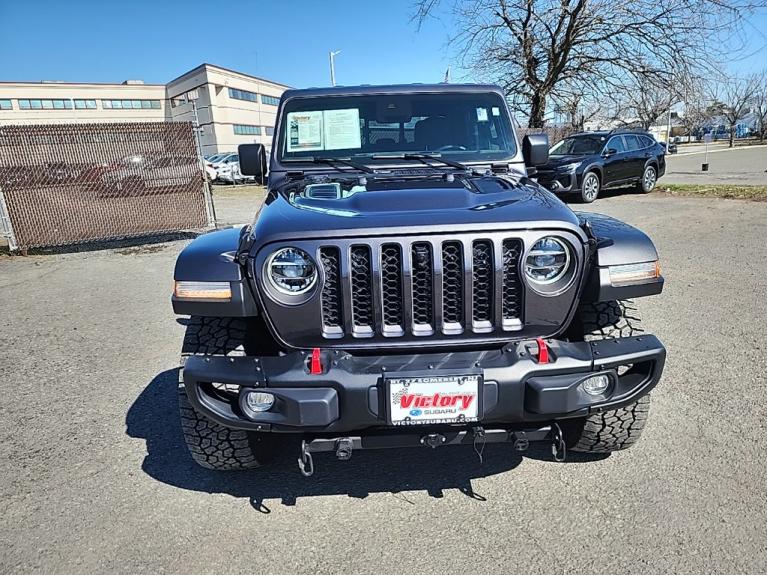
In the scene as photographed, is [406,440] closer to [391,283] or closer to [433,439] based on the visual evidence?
[433,439]

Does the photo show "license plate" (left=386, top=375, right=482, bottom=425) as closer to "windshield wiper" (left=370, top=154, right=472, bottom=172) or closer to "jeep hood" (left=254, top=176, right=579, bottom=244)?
"jeep hood" (left=254, top=176, right=579, bottom=244)

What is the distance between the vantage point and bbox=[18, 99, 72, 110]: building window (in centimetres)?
5719

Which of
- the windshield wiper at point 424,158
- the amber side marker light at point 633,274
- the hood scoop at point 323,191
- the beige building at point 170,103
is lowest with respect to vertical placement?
the amber side marker light at point 633,274

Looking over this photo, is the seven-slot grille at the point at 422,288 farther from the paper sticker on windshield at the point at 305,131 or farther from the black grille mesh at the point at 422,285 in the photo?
the paper sticker on windshield at the point at 305,131

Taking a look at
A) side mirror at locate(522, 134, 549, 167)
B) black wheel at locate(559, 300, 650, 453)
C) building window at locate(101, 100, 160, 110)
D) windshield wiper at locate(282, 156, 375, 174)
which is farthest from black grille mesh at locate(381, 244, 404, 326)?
building window at locate(101, 100, 160, 110)

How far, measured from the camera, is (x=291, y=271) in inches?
90.5

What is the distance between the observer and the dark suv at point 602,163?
1323 cm

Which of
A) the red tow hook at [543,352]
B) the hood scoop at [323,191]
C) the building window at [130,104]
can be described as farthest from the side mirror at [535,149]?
the building window at [130,104]

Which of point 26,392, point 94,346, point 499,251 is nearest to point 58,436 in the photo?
point 26,392

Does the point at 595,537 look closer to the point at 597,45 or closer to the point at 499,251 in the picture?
the point at 499,251

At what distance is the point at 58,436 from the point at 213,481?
1217 mm

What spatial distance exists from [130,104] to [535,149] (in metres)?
69.3

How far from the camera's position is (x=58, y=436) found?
132 inches

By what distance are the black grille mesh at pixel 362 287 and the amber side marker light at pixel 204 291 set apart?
0.54 m
